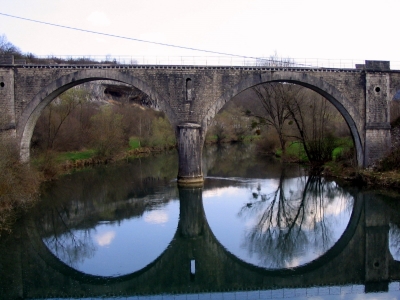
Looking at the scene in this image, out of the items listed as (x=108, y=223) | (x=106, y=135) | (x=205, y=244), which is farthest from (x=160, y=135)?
(x=205, y=244)

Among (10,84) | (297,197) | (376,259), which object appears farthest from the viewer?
(10,84)

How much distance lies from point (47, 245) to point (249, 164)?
2077 centimetres

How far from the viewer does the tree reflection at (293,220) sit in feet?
43.5

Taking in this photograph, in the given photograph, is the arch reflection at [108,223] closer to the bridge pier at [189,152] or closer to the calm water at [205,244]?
the calm water at [205,244]

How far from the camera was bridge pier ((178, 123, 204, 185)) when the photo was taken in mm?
22859

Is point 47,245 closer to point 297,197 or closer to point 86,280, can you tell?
point 86,280

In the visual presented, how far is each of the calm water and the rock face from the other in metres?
27.5

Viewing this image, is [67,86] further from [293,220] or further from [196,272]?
[196,272]

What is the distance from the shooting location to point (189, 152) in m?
22.9

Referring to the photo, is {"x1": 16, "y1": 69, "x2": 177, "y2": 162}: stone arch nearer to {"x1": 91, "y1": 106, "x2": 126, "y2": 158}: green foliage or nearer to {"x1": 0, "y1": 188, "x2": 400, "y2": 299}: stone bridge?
{"x1": 0, "y1": 188, "x2": 400, "y2": 299}: stone bridge

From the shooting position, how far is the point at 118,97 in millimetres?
55875

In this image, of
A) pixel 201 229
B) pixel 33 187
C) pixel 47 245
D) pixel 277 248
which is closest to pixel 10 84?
pixel 33 187

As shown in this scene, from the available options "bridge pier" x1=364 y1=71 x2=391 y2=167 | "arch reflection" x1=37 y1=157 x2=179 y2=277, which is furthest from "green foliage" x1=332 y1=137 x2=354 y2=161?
"arch reflection" x1=37 y1=157 x2=179 y2=277

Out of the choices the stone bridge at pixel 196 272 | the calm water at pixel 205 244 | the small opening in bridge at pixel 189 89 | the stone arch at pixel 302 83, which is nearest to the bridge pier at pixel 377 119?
the stone arch at pixel 302 83
